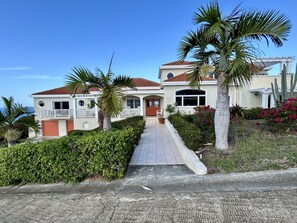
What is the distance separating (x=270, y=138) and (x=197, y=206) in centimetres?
517

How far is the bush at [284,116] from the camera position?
6.13 meters

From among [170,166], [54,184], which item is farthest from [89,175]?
[170,166]

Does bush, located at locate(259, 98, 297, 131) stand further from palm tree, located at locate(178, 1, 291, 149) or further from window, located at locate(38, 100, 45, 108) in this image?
window, located at locate(38, 100, 45, 108)

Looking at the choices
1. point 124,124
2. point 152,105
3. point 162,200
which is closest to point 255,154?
point 162,200

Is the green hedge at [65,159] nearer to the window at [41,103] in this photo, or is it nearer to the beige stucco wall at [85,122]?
the beige stucco wall at [85,122]

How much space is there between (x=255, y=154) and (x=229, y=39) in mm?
3542

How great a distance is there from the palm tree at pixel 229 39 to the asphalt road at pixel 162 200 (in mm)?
2035

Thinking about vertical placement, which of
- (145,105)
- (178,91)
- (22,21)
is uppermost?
(22,21)

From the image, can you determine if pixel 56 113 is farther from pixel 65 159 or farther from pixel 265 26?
pixel 265 26

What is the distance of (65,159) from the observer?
12.5 ft

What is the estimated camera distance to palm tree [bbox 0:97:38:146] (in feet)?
22.0

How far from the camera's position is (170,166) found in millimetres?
4762

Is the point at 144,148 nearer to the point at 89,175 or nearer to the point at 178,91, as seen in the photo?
the point at 89,175

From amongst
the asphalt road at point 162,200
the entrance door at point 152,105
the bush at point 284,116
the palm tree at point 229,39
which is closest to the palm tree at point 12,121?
the asphalt road at point 162,200
